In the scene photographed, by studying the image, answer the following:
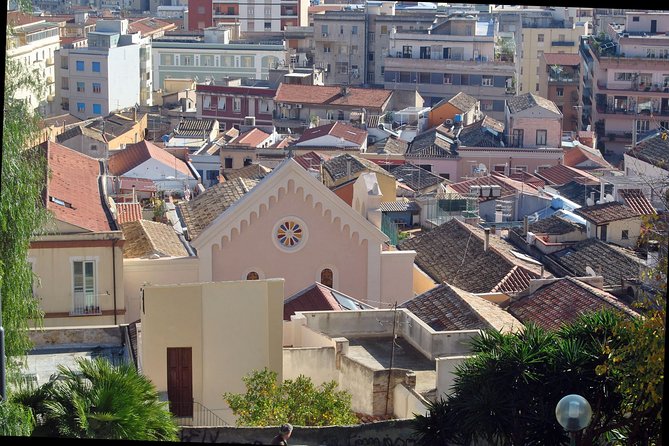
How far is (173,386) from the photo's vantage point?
16.7 metres

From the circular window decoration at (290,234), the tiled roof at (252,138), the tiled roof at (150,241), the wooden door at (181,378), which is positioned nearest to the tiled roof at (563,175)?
the tiled roof at (252,138)

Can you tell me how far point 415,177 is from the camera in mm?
39188

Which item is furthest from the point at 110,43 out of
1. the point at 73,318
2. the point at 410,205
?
the point at 73,318

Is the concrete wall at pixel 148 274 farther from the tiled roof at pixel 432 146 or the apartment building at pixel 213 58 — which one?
the apartment building at pixel 213 58

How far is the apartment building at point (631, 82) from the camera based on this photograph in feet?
180

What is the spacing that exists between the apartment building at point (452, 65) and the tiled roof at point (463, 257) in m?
33.2

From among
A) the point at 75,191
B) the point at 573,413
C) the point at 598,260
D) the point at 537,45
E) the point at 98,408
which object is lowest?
the point at 598,260

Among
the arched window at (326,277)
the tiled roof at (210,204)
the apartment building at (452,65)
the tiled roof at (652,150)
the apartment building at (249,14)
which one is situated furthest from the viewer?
the apartment building at (249,14)

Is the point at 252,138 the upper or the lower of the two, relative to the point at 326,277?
lower

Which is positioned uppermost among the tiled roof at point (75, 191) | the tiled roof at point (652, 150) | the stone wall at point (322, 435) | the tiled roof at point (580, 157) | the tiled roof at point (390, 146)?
the tiled roof at point (75, 191)

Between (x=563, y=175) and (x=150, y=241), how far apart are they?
20.6 metres

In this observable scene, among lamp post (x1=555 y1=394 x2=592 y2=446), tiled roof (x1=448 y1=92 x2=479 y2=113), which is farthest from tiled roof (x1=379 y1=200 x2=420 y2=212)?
lamp post (x1=555 y1=394 x2=592 y2=446)

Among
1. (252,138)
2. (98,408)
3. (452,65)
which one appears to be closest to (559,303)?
(98,408)

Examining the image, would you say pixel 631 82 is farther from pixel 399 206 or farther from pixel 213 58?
pixel 213 58
